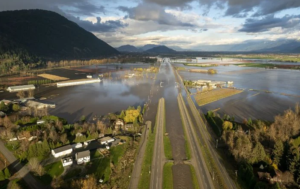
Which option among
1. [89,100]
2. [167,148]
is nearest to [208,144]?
[167,148]

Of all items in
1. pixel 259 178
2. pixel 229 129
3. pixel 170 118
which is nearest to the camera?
pixel 259 178

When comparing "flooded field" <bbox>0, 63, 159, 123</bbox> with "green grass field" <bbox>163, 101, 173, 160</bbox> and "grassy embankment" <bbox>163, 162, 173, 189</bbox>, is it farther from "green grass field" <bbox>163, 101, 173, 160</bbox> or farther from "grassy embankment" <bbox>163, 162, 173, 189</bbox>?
"grassy embankment" <bbox>163, 162, 173, 189</bbox>

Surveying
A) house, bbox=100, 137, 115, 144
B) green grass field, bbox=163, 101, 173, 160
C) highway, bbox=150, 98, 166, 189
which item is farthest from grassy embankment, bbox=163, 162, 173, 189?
house, bbox=100, 137, 115, 144

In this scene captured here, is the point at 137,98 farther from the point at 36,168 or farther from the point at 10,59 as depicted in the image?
the point at 10,59

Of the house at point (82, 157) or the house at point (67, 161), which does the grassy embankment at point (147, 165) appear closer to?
the house at point (82, 157)

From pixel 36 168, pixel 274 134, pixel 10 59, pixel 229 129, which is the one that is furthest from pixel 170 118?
pixel 10 59

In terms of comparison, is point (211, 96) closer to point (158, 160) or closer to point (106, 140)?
point (106, 140)

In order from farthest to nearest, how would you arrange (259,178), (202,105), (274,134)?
(202,105) → (274,134) → (259,178)
